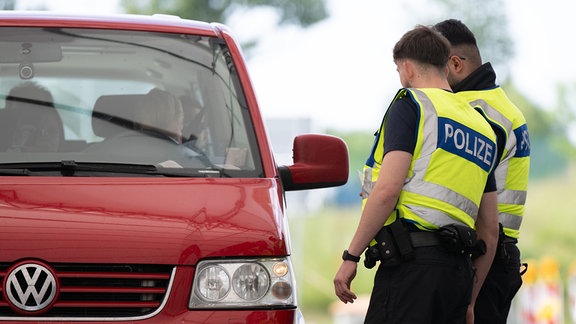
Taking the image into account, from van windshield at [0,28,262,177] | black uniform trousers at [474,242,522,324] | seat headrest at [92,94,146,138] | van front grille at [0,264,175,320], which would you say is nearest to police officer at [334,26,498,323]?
van windshield at [0,28,262,177]

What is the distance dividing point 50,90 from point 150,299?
1491mm

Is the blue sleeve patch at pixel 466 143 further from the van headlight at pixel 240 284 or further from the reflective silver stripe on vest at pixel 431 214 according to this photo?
the van headlight at pixel 240 284

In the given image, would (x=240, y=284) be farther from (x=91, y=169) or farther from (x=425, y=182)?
(x=425, y=182)

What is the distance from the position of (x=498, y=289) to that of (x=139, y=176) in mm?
1912

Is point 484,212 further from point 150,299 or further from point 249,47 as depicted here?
point 249,47

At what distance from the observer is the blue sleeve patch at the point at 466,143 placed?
525cm

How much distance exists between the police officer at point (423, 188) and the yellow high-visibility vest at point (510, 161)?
61 centimetres

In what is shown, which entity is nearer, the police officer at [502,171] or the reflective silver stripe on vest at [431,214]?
the reflective silver stripe on vest at [431,214]

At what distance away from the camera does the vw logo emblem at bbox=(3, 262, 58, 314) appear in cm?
444

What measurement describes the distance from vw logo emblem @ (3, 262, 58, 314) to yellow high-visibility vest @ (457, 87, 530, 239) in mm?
2314

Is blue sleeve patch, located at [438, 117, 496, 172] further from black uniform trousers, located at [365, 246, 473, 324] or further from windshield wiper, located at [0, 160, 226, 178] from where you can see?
windshield wiper, located at [0, 160, 226, 178]

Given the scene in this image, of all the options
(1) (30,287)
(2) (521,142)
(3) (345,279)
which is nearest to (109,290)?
(1) (30,287)

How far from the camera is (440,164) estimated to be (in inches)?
206

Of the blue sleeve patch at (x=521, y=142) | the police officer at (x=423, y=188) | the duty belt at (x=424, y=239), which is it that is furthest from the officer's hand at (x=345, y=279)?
the blue sleeve patch at (x=521, y=142)
